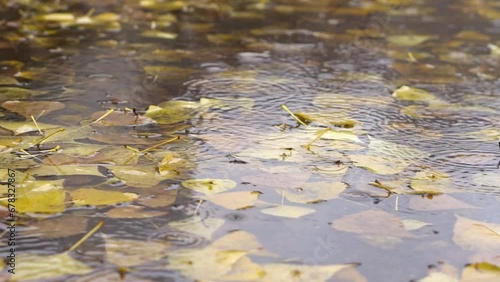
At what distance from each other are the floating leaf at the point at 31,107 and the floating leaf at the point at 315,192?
0.73 m

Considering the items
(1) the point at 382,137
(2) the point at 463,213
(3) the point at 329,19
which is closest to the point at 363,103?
(1) the point at 382,137

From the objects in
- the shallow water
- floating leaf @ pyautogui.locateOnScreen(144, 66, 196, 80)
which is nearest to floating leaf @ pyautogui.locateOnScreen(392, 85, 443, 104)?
the shallow water

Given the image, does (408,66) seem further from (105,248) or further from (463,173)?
(105,248)

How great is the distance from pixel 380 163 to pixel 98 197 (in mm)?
580

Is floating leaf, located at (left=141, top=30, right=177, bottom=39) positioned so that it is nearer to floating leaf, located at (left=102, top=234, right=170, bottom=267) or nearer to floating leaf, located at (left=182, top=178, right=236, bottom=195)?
floating leaf, located at (left=182, top=178, right=236, bottom=195)

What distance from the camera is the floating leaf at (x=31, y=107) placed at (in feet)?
5.98

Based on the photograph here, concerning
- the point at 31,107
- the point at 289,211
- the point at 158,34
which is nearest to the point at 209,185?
the point at 289,211

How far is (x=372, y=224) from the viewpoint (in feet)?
4.18

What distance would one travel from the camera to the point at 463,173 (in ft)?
4.97

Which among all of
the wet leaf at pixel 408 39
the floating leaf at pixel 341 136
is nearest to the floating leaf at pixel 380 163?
the floating leaf at pixel 341 136

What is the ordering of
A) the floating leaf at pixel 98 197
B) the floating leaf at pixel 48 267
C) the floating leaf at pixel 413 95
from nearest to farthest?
the floating leaf at pixel 48 267
the floating leaf at pixel 98 197
the floating leaf at pixel 413 95

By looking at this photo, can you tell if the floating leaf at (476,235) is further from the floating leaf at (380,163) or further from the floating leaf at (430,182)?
the floating leaf at (380,163)

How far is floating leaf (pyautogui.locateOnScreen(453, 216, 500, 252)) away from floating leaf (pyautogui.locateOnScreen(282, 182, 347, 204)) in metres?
0.23

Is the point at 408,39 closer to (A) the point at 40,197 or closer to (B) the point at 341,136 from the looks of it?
(B) the point at 341,136
